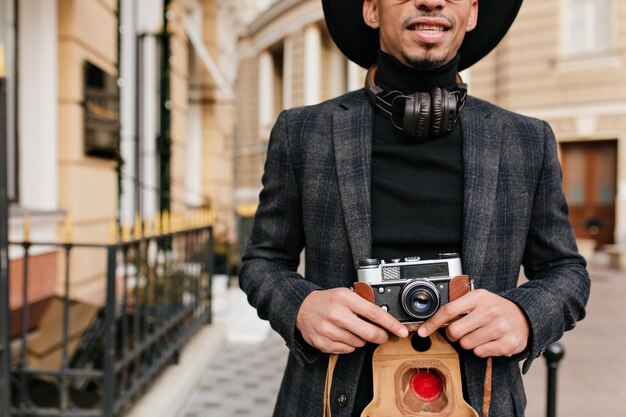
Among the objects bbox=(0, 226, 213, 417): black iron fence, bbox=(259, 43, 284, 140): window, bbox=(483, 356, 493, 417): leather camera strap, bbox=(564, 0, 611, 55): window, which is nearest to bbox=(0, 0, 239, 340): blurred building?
bbox=(0, 226, 213, 417): black iron fence

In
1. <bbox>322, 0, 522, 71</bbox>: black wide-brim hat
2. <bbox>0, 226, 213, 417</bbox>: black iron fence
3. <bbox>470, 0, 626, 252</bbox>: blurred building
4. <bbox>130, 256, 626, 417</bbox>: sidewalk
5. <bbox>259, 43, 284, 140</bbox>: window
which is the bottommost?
<bbox>130, 256, 626, 417</bbox>: sidewalk

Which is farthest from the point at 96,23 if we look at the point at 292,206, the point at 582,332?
the point at 582,332

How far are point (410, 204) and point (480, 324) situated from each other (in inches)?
13.9

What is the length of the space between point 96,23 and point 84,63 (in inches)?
23.0

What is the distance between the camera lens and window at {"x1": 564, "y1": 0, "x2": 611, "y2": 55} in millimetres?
15984

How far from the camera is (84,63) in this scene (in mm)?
5441

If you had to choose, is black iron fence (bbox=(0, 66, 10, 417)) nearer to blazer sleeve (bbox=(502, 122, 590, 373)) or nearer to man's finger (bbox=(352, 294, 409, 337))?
man's finger (bbox=(352, 294, 409, 337))

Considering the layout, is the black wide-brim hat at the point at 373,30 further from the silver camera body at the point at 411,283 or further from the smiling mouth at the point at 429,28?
the silver camera body at the point at 411,283

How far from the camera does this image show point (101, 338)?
12.8 feet

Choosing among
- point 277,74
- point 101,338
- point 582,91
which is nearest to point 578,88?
point 582,91

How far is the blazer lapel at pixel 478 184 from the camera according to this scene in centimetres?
133

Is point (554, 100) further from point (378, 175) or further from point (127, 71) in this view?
point (378, 175)

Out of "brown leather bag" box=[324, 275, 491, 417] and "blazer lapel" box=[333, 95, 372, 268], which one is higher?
"blazer lapel" box=[333, 95, 372, 268]

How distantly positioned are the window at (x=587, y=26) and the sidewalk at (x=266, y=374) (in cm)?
1075
